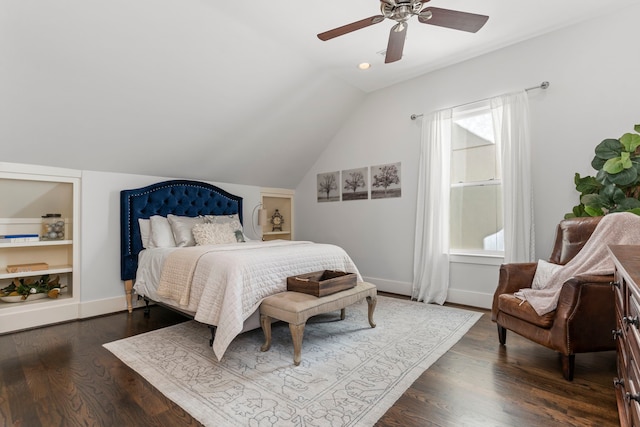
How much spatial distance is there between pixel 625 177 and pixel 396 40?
2.16m

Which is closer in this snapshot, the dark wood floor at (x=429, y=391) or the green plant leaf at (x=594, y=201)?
the dark wood floor at (x=429, y=391)

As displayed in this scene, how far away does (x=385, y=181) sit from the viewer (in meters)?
4.66

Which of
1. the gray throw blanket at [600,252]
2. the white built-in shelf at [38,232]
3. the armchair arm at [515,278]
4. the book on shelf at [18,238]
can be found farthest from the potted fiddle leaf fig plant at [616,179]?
the book on shelf at [18,238]

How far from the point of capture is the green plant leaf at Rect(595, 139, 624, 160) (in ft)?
8.75

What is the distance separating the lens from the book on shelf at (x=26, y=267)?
324cm

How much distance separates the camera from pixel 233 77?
3.53 meters

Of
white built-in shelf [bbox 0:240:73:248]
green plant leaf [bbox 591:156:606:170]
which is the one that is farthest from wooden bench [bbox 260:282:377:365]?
white built-in shelf [bbox 0:240:73:248]

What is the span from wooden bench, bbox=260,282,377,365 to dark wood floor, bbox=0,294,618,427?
81 cm

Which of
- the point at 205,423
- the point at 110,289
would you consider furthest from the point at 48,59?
the point at 205,423

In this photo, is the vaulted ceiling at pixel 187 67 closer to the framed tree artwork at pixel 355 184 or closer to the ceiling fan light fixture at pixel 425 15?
the ceiling fan light fixture at pixel 425 15

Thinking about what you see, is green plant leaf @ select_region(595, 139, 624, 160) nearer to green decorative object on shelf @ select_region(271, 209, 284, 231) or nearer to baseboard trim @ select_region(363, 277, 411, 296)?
baseboard trim @ select_region(363, 277, 411, 296)


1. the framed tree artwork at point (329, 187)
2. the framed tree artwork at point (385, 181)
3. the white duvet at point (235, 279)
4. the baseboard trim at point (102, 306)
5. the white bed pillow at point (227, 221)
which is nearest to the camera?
the white duvet at point (235, 279)

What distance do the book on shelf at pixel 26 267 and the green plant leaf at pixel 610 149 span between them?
18.3 feet

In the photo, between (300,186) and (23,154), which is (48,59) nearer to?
(23,154)
